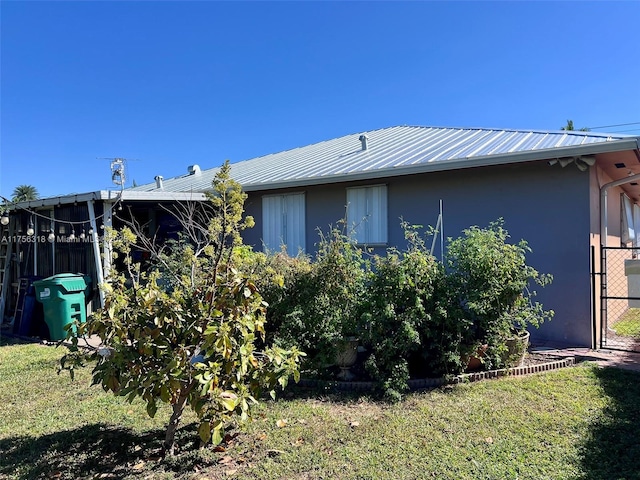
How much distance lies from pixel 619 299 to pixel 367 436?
5.46m

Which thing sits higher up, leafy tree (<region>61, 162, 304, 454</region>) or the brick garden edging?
leafy tree (<region>61, 162, 304, 454</region>)

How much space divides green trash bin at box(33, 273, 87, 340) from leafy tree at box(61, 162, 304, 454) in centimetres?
525

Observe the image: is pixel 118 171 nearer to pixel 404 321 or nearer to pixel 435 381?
pixel 404 321

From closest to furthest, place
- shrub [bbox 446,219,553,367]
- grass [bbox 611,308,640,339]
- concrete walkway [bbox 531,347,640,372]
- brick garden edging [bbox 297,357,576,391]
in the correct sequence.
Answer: brick garden edging [bbox 297,357,576,391], shrub [bbox 446,219,553,367], concrete walkway [bbox 531,347,640,372], grass [bbox 611,308,640,339]

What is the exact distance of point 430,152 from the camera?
861 cm

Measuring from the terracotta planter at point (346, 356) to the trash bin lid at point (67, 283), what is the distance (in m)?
5.64

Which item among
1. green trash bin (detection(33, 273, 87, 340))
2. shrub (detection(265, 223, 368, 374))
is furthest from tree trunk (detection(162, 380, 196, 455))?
green trash bin (detection(33, 273, 87, 340))

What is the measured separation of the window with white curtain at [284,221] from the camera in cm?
967

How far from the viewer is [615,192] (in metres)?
8.80

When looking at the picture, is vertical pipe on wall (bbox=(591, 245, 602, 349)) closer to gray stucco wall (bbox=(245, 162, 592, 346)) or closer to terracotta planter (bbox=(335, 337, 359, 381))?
gray stucco wall (bbox=(245, 162, 592, 346))

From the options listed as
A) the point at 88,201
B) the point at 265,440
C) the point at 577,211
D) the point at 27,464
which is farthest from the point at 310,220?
the point at 27,464

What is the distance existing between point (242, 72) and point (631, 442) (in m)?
14.1

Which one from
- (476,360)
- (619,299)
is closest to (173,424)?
(476,360)

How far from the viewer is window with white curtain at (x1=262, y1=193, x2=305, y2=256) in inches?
381
